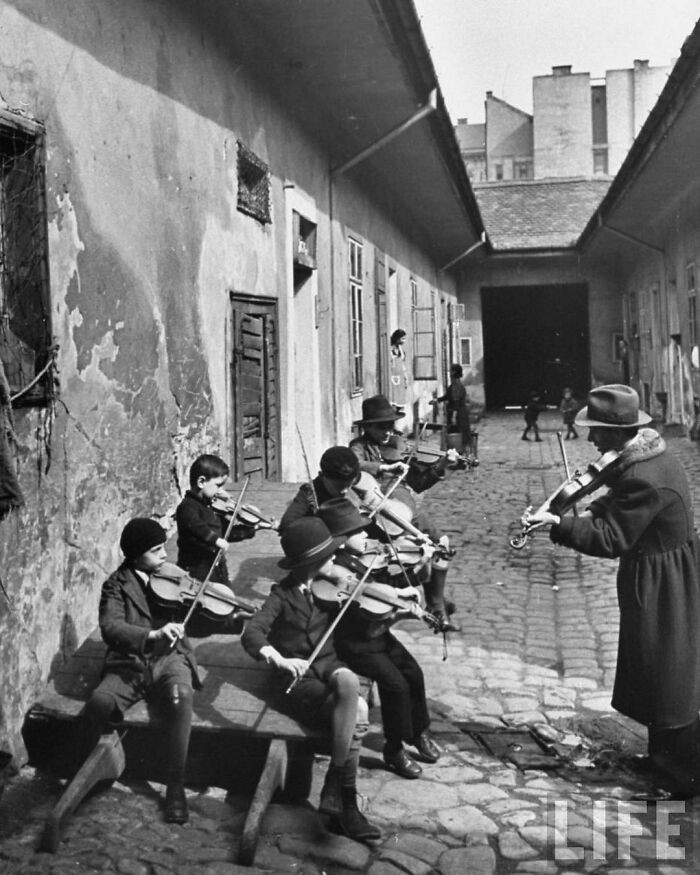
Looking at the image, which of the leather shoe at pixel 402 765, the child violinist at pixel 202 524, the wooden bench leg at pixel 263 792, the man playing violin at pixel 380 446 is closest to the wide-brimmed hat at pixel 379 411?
the man playing violin at pixel 380 446

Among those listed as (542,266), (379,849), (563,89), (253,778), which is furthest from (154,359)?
(563,89)

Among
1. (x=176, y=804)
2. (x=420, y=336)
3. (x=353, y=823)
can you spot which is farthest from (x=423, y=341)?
(x=353, y=823)

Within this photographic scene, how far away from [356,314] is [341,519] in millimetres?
8406

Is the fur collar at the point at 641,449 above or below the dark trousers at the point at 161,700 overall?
above

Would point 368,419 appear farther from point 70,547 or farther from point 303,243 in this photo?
point 303,243

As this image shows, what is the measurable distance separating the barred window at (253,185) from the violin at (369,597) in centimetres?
423

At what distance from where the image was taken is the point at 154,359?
5.71m

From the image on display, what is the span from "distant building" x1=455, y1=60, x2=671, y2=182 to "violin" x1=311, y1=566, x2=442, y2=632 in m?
38.8

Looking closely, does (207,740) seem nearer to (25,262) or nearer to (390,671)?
(390,671)

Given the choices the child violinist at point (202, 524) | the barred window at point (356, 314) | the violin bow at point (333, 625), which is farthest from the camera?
the barred window at point (356, 314)

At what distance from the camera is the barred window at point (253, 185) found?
7484mm

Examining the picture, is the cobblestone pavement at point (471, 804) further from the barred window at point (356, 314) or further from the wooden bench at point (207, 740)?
the barred window at point (356, 314)

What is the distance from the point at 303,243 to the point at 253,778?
680cm

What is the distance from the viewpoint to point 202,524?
4.70 meters
